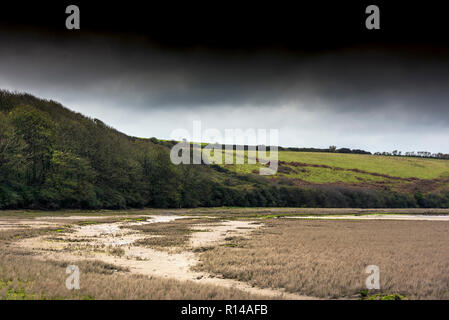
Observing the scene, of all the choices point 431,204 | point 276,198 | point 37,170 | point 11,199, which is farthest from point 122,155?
point 431,204

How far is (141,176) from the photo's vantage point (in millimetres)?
80000

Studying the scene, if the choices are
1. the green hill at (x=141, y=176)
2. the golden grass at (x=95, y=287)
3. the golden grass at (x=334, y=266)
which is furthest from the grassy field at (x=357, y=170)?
the golden grass at (x=95, y=287)

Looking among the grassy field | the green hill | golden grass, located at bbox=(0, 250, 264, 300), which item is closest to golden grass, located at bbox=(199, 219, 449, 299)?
golden grass, located at bbox=(0, 250, 264, 300)

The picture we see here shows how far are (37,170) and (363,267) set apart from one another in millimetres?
59732

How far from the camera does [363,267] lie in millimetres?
15766

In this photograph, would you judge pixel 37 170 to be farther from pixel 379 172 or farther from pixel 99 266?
pixel 379 172

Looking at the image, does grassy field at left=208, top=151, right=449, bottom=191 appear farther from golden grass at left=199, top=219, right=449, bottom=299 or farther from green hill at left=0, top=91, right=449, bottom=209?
golden grass at left=199, top=219, right=449, bottom=299

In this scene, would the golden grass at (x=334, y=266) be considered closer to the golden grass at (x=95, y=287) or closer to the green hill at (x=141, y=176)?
the golden grass at (x=95, y=287)

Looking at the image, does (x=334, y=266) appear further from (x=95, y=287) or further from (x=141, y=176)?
(x=141, y=176)

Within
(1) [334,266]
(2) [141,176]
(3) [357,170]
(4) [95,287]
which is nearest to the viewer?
(4) [95,287]

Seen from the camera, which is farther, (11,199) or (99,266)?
(11,199)

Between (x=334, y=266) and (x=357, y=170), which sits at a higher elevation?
(x=357, y=170)

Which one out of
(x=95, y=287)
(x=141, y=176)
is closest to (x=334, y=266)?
(x=95, y=287)

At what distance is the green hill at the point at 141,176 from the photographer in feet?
190
